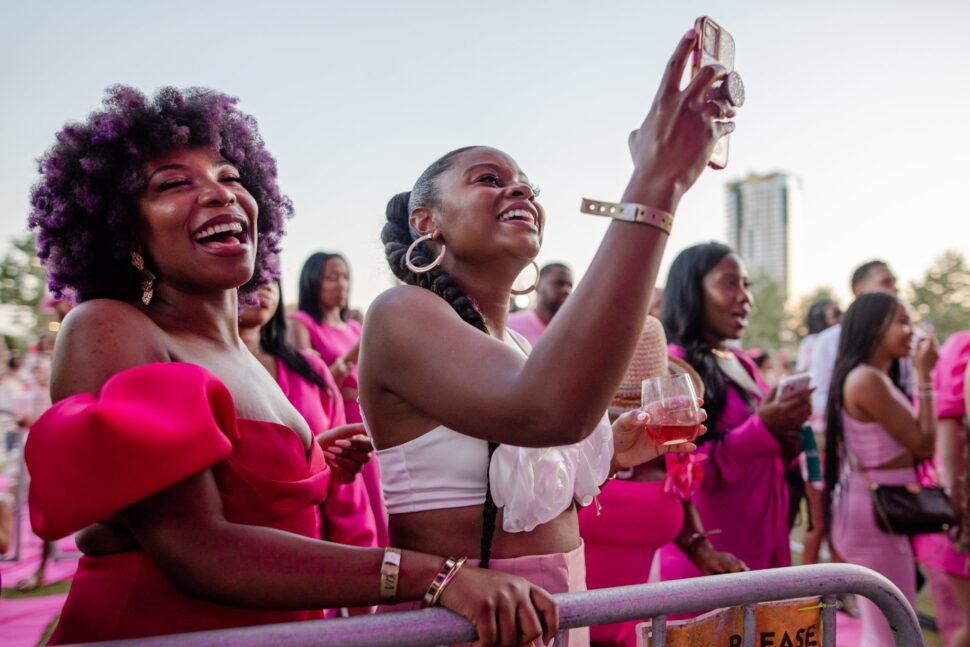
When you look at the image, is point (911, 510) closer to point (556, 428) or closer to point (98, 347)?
point (556, 428)

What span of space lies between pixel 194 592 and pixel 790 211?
352 ft

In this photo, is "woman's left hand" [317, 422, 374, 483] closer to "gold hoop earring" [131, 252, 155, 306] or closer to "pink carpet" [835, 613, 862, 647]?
"gold hoop earring" [131, 252, 155, 306]

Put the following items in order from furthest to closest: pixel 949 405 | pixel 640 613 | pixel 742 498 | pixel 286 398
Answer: pixel 949 405 < pixel 742 498 < pixel 286 398 < pixel 640 613

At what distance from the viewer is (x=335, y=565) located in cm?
124

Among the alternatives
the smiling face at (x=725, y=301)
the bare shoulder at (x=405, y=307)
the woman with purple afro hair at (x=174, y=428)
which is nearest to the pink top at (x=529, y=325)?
the smiling face at (x=725, y=301)

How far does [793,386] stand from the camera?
10.6 ft

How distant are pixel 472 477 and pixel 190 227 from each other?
79 centimetres

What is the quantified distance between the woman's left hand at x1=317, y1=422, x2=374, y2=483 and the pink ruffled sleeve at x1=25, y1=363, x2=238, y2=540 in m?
0.84

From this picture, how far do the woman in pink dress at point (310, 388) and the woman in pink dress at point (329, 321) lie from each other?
2.86ft

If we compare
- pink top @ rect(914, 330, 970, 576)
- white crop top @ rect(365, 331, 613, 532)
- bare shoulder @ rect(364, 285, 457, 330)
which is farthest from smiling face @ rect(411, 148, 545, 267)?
pink top @ rect(914, 330, 970, 576)

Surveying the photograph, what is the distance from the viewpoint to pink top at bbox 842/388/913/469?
12.8 feet

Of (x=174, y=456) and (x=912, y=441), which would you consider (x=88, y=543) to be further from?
(x=912, y=441)

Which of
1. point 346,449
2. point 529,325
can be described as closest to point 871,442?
point 529,325

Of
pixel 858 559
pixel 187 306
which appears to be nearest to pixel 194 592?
pixel 187 306
